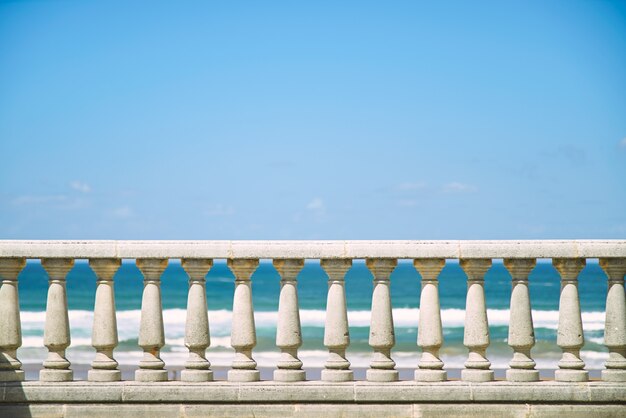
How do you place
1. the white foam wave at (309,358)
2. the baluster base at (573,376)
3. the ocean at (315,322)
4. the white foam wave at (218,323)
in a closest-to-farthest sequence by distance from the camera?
1. the baluster base at (573,376)
2. the white foam wave at (309,358)
3. the ocean at (315,322)
4. the white foam wave at (218,323)

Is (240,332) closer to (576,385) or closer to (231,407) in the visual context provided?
(231,407)

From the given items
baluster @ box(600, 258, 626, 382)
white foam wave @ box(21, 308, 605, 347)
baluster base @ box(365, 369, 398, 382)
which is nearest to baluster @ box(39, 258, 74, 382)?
baluster base @ box(365, 369, 398, 382)

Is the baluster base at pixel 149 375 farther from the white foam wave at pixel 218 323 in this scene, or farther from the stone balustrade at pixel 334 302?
the white foam wave at pixel 218 323

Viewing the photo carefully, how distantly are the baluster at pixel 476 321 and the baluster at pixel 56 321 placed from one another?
11.2 feet

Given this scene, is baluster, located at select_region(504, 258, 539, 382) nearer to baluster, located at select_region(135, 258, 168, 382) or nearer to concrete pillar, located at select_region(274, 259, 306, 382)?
concrete pillar, located at select_region(274, 259, 306, 382)

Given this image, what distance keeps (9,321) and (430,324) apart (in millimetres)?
3590

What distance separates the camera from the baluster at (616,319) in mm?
7617

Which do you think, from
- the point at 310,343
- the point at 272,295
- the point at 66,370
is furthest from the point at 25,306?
the point at 66,370

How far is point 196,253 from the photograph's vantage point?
768 cm

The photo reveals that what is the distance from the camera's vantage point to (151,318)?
7719 millimetres

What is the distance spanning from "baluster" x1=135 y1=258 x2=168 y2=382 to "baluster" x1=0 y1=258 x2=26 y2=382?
1.05 meters

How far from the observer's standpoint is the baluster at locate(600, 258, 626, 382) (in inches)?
300

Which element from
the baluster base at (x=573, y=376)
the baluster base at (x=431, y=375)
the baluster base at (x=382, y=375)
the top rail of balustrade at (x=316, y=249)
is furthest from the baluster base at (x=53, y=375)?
the baluster base at (x=573, y=376)

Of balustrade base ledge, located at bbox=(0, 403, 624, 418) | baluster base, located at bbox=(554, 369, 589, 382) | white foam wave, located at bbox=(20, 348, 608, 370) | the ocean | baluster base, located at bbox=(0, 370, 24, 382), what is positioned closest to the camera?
balustrade base ledge, located at bbox=(0, 403, 624, 418)
